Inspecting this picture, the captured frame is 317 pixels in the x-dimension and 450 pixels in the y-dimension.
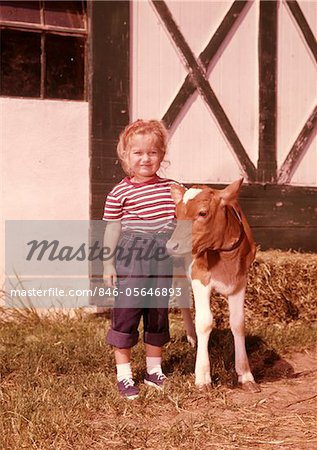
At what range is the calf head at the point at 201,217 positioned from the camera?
12.5 ft

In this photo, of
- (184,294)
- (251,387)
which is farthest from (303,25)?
(251,387)

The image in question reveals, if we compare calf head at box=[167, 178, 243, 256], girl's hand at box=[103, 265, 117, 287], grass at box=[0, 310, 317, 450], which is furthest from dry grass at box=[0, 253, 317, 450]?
calf head at box=[167, 178, 243, 256]

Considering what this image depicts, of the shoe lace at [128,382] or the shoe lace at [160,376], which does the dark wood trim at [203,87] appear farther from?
the shoe lace at [128,382]

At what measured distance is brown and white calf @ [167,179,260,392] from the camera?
153 inches

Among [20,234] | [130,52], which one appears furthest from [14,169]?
[130,52]

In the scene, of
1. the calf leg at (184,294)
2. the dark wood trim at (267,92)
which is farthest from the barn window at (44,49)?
the calf leg at (184,294)

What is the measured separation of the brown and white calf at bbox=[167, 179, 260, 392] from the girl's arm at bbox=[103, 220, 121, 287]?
0.45 metres

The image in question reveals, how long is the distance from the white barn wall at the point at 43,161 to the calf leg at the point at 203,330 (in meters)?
2.42

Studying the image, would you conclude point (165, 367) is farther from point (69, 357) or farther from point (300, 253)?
point (300, 253)

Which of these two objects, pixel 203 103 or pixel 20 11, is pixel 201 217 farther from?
pixel 20 11

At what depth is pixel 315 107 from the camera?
7.10m

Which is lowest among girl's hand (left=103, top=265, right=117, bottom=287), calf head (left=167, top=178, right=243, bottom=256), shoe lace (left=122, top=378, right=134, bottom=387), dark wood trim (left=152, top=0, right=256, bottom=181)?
shoe lace (left=122, top=378, right=134, bottom=387)

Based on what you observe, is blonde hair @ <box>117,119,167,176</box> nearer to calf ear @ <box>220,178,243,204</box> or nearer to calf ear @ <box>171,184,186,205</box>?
calf ear @ <box>171,184,186,205</box>

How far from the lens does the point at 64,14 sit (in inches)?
243
